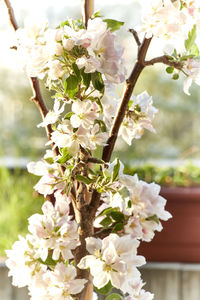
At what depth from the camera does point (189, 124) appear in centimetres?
591

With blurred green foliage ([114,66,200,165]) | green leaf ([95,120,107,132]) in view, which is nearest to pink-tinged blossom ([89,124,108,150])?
green leaf ([95,120,107,132])

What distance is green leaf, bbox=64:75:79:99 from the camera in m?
0.54

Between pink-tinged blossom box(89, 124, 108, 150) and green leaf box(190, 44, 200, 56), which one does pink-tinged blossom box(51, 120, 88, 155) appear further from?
green leaf box(190, 44, 200, 56)

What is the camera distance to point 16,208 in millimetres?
2279

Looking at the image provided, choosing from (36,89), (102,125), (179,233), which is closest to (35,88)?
(36,89)

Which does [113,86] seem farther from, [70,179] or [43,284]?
[43,284]

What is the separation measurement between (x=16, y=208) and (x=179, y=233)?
2.62 ft

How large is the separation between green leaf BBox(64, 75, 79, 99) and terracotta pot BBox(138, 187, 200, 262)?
1.28 m

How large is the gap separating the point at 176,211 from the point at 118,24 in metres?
1.31

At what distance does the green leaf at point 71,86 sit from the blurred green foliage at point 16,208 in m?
1.69

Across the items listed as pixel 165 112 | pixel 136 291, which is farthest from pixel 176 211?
pixel 165 112

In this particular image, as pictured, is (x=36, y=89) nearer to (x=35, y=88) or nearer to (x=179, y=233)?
(x=35, y=88)

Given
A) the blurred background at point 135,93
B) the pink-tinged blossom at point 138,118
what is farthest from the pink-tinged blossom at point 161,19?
the blurred background at point 135,93

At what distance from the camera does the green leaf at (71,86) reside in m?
0.54
